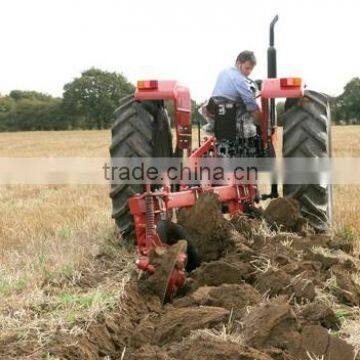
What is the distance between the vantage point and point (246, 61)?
17.7 feet

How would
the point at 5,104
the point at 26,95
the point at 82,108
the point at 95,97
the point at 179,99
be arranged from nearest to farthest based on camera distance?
the point at 179,99, the point at 82,108, the point at 95,97, the point at 5,104, the point at 26,95

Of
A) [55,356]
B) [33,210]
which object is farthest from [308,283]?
[33,210]

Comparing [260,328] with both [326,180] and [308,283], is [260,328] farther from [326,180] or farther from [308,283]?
[326,180]

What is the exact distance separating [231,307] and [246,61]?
2.71 m

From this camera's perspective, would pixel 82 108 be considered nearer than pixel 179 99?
No

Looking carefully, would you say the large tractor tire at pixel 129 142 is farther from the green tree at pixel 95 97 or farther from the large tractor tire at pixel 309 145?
the green tree at pixel 95 97

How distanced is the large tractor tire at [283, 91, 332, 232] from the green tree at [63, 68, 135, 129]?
47.2 m

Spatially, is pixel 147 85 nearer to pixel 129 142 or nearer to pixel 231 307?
pixel 129 142

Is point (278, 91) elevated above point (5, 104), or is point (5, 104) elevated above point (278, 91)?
point (5, 104)

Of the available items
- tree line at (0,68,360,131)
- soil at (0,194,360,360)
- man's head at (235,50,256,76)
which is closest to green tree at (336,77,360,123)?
tree line at (0,68,360,131)

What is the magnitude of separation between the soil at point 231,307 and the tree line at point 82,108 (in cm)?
4636

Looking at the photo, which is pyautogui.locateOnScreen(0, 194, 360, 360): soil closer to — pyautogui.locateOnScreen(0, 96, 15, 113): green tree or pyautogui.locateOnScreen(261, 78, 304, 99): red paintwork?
pyautogui.locateOnScreen(261, 78, 304, 99): red paintwork

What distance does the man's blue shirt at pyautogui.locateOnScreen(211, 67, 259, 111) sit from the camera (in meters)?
5.24

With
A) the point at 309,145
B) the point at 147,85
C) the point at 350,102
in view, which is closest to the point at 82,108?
the point at 350,102
